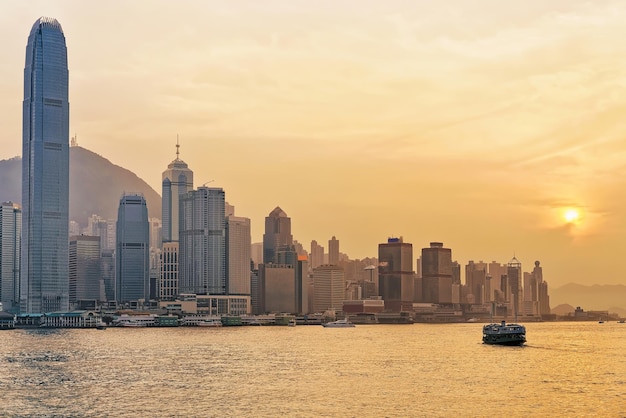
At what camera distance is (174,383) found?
130 metres

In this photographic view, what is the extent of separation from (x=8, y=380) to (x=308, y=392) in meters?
46.0

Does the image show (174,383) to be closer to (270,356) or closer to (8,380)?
(8,380)

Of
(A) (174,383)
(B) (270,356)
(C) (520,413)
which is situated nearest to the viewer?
(C) (520,413)

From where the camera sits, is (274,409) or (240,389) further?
(240,389)

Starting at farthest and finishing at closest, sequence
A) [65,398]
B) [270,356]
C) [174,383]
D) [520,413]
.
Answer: [270,356] → [174,383] → [65,398] → [520,413]

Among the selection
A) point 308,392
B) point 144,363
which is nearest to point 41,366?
point 144,363

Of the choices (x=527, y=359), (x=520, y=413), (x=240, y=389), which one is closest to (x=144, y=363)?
(x=240, y=389)

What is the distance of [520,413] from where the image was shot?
328 feet

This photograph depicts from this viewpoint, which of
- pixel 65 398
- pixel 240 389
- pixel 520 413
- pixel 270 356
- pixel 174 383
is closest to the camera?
pixel 520 413

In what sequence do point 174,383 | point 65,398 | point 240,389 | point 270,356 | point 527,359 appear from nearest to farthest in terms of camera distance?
point 65,398 → point 240,389 → point 174,383 → point 527,359 → point 270,356

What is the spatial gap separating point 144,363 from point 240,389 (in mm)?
50860

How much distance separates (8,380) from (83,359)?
4735cm

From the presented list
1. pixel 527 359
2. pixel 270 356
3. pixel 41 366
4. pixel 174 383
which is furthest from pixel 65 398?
pixel 527 359

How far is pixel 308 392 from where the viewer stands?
118 meters
